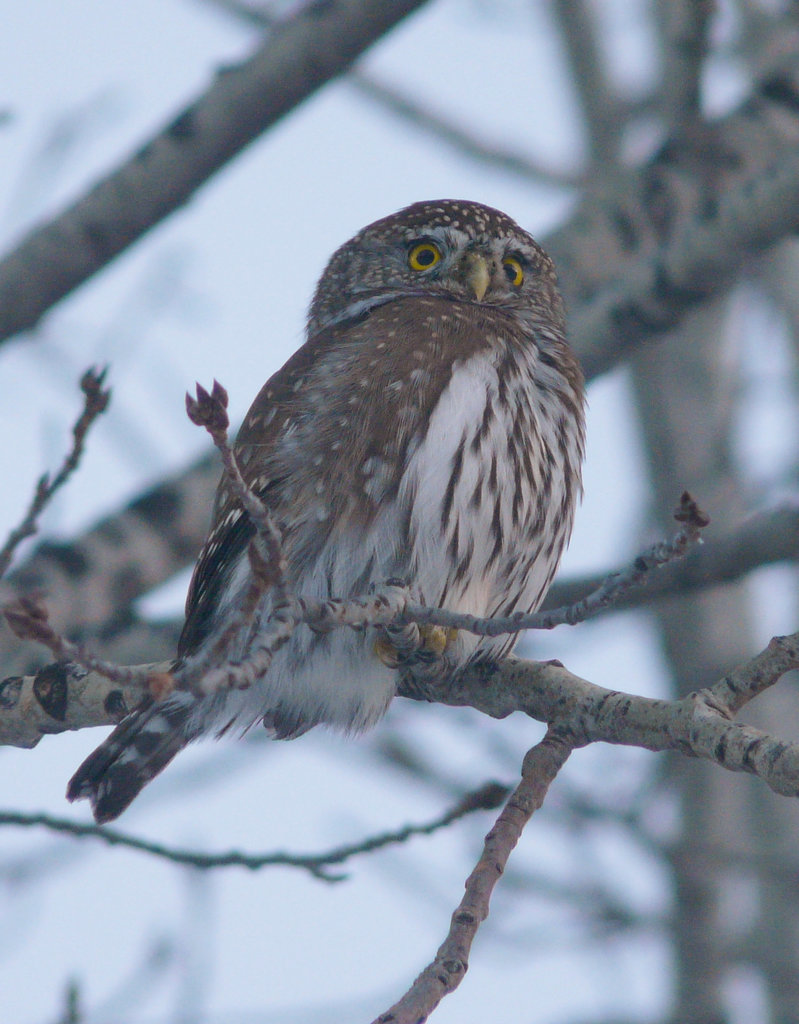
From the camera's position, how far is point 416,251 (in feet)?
15.2

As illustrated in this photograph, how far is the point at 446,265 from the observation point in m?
4.52

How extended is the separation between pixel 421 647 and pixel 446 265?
5.52ft

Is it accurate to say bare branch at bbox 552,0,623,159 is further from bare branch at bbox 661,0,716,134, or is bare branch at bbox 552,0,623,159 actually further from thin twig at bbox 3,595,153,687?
thin twig at bbox 3,595,153,687

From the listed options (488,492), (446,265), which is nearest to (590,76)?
(446,265)

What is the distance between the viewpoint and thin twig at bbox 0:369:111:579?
2885 millimetres

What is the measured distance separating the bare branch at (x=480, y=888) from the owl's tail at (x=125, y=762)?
980mm

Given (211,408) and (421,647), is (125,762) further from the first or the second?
(211,408)

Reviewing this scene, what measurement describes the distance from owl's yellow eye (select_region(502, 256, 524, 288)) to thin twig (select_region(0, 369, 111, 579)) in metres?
2.02

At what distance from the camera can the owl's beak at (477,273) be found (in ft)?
14.3

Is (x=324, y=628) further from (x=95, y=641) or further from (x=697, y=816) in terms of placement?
(x=697, y=816)

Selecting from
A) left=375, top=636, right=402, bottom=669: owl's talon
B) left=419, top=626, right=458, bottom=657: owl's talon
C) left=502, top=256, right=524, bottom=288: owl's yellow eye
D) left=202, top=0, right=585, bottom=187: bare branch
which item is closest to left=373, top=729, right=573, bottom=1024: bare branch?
left=419, top=626, right=458, bottom=657: owl's talon

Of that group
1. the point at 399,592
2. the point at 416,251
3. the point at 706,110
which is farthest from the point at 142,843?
the point at 706,110

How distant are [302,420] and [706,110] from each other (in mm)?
2060

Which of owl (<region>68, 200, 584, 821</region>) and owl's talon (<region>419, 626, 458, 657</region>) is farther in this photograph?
owl (<region>68, 200, 584, 821</region>)
